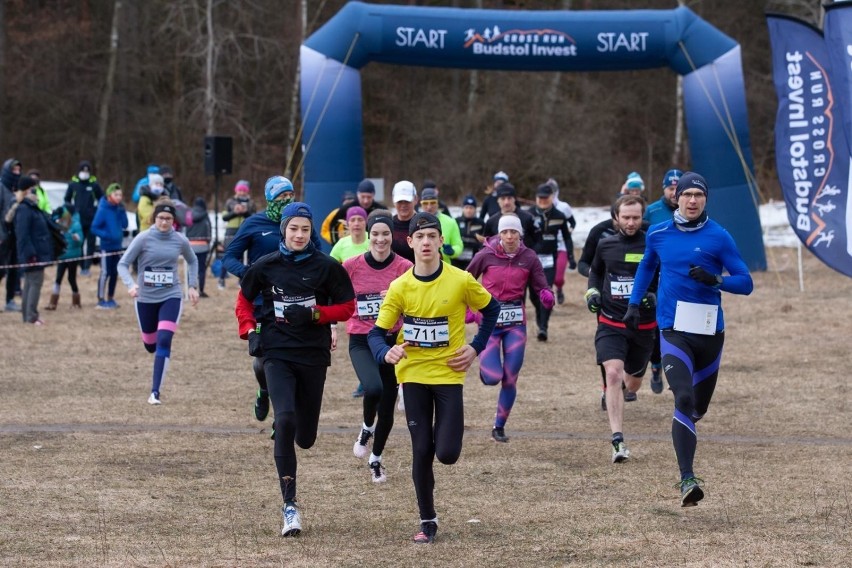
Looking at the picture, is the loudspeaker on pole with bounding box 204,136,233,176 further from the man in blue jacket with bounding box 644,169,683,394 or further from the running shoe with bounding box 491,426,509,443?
the running shoe with bounding box 491,426,509,443

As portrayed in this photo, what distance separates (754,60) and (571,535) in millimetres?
36510

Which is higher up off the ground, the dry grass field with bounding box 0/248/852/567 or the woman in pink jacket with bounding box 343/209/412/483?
the woman in pink jacket with bounding box 343/209/412/483


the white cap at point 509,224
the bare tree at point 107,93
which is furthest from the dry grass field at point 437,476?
the bare tree at point 107,93

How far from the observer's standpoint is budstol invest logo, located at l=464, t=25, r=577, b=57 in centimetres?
2283

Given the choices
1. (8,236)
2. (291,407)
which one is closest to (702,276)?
(291,407)

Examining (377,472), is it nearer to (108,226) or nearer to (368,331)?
(368,331)

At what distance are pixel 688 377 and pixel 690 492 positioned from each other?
80cm

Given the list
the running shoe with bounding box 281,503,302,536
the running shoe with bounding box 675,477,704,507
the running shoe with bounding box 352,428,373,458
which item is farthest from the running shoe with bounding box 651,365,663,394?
the running shoe with bounding box 281,503,302,536

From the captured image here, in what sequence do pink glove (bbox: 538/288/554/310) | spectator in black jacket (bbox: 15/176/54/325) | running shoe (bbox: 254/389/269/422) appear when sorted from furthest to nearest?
spectator in black jacket (bbox: 15/176/54/325)
running shoe (bbox: 254/389/269/422)
pink glove (bbox: 538/288/554/310)

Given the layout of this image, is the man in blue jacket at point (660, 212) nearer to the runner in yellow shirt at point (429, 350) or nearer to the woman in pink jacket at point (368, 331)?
the woman in pink jacket at point (368, 331)

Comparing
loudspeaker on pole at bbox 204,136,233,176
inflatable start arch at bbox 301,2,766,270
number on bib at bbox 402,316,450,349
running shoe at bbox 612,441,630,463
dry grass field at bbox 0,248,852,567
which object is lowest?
dry grass field at bbox 0,248,852,567

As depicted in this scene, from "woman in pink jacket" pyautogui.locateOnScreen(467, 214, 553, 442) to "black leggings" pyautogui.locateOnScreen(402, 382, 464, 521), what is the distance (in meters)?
3.05

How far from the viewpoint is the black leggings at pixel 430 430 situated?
7.26m

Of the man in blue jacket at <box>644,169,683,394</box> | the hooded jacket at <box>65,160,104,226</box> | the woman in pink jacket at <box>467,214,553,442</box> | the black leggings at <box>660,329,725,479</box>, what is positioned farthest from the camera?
the hooded jacket at <box>65,160,104,226</box>
